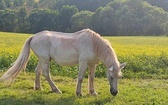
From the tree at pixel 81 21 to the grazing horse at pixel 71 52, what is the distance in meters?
63.8

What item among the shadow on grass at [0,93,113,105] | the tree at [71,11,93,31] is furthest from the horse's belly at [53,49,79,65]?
the tree at [71,11,93,31]

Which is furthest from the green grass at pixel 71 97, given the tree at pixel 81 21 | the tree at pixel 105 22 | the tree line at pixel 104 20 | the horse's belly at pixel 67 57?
the tree at pixel 81 21

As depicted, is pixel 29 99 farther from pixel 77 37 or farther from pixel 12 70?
pixel 77 37

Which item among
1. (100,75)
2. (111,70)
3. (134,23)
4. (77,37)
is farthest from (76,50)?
(134,23)

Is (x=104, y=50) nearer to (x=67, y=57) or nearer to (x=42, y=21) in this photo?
(x=67, y=57)

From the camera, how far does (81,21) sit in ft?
241

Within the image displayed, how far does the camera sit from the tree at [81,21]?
72688 millimetres

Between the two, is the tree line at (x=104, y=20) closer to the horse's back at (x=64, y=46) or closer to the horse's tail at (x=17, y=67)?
the horse's back at (x=64, y=46)

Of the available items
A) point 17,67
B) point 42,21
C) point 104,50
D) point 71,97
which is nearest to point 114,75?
point 104,50

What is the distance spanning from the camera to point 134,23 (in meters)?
67.6

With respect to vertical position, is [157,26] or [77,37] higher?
[77,37]

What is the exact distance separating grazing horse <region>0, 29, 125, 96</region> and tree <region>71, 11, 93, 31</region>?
63.8 m

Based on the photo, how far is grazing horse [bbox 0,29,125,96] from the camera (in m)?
8.10

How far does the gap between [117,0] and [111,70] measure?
74.6m
